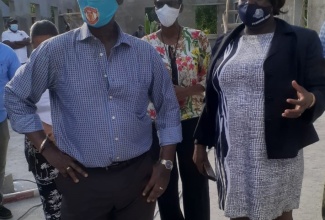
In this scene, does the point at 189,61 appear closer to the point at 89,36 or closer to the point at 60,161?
the point at 89,36

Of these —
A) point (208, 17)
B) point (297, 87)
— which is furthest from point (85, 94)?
point (208, 17)

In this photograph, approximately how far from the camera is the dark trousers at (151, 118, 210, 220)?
341 centimetres

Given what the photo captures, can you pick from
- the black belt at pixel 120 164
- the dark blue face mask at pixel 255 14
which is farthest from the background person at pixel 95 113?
the dark blue face mask at pixel 255 14

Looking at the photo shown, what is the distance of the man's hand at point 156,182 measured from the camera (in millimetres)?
2451

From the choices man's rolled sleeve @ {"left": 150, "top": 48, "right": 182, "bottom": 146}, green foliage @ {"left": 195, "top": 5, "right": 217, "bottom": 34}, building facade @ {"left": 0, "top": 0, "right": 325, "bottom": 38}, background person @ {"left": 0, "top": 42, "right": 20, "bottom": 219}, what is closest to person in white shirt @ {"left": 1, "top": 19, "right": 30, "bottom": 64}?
background person @ {"left": 0, "top": 42, "right": 20, "bottom": 219}

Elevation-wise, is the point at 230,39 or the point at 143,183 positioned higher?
the point at 230,39

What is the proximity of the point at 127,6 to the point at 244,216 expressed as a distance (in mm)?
23138

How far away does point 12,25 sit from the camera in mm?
12297

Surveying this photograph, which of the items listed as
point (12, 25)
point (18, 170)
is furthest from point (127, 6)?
point (18, 170)

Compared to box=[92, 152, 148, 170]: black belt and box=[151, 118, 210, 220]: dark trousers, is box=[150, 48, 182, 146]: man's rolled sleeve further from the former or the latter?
box=[151, 118, 210, 220]: dark trousers

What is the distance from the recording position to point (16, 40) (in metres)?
11.9

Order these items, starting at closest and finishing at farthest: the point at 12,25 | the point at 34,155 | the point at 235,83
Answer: the point at 235,83, the point at 34,155, the point at 12,25

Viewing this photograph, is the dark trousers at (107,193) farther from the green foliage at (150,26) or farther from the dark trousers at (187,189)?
the green foliage at (150,26)

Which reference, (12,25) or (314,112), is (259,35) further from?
(12,25)
